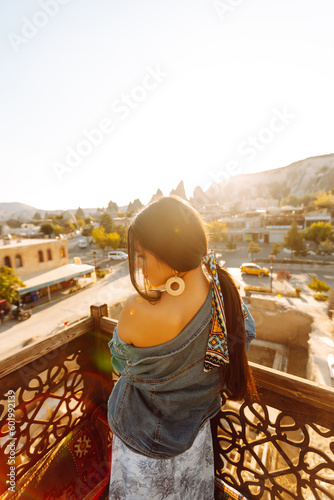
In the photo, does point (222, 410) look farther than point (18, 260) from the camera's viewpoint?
No

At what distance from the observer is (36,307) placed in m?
14.0

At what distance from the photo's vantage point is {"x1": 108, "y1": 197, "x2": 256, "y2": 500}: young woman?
3.14 feet

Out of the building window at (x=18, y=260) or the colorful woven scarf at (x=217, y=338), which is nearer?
the colorful woven scarf at (x=217, y=338)

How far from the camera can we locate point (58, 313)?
12.9 meters

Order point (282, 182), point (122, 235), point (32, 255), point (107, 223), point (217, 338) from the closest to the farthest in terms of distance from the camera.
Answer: point (217, 338) → point (32, 255) → point (122, 235) → point (107, 223) → point (282, 182)

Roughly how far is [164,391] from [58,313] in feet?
44.3

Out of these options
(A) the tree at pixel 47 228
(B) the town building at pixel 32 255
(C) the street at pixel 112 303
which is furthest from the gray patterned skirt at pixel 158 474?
(A) the tree at pixel 47 228

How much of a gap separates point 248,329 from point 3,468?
188 centimetres

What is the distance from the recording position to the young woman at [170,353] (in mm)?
958

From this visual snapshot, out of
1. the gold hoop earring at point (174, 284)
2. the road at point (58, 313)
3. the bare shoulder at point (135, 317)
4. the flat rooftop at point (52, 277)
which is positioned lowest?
the road at point (58, 313)

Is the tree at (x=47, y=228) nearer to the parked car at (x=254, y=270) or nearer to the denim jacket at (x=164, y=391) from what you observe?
the parked car at (x=254, y=270)

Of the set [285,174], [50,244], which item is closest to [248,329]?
[50,244]

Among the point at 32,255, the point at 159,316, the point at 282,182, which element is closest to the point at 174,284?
the point at 159,316

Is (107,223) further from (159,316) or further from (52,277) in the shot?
(159,316)
